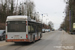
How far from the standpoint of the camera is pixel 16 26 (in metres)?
16.0

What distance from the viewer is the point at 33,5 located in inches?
2352

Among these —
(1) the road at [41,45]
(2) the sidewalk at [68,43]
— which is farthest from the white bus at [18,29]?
(2) the sidewalk at [68,43]

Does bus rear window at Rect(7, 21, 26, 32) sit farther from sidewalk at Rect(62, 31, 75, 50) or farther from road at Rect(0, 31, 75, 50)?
sidewalk at Rect(62, 31, 75, 50)

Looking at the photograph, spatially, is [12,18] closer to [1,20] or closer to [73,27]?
[1,20]

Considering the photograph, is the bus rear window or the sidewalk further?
the bus rear window

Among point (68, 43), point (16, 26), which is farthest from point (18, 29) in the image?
point (68, 43)

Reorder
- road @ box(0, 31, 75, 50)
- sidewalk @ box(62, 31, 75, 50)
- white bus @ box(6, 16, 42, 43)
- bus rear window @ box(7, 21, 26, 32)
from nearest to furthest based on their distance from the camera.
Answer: road @ box(0, 31, 75, 50) → sidewalk @ box(62, 31, 75, 50) → white bus @ box(6, 16, 42, 43) → bus rear window @ box(7, 21, 26, 32)

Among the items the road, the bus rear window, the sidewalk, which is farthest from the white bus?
the sidewalk

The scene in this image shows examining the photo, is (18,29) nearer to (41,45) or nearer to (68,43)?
(41,45)

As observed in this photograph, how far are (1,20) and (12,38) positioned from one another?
3269 centimetres

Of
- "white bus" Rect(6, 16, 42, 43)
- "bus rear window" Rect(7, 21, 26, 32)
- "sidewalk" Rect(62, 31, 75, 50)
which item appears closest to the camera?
"sidewalk" Rect(62, 31, 75, 50)

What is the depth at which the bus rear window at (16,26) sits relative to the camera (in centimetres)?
1593

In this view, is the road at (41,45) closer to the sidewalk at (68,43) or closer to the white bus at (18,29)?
the sidewalk at (68,43)

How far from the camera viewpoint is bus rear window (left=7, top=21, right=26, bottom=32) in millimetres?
15930
